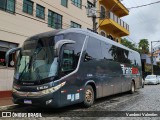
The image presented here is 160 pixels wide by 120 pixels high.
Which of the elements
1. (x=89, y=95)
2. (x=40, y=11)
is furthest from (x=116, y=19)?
(x=89, y=95)

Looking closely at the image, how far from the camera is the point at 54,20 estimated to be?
72.5ft

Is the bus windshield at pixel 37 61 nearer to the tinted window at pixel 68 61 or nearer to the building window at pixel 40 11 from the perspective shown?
the tinted window at pixel 68 61

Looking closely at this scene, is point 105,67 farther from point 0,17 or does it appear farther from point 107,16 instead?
point 107,16

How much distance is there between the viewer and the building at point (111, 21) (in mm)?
31078

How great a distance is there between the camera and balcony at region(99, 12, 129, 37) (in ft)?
102

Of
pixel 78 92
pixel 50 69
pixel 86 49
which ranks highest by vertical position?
pixel 86 49

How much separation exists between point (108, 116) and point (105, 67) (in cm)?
487

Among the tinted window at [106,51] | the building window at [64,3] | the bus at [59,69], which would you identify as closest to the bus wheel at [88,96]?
the bus at [59,69]

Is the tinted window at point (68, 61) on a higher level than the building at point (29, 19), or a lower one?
lower

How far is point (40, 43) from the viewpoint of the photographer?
405 inches

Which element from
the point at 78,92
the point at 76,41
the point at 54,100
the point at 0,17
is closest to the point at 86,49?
the point at 76,41

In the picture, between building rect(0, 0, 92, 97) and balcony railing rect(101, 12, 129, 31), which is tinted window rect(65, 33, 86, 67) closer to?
building rect(0, 0, 92, 97)

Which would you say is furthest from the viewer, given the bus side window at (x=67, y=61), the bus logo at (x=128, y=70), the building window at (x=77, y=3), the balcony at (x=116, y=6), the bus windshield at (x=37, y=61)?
the balcony at (x=116, y=6)

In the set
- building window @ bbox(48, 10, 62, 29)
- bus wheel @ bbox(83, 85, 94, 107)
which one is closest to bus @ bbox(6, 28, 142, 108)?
bus wheel @ bbox(83, 85, 94, 107)
